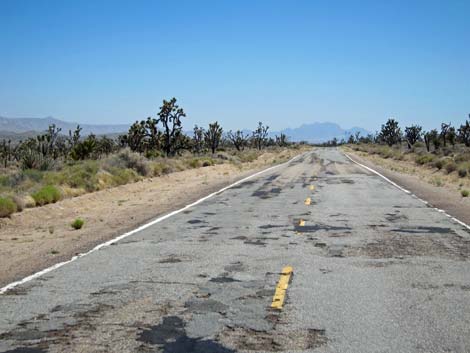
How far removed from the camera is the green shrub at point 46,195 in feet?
57.1

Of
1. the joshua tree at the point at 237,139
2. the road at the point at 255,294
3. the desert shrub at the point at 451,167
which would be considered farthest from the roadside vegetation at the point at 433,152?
the joshua tree at the point at 237,139

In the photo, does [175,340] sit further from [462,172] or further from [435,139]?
[435,139]

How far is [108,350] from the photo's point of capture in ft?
16.6

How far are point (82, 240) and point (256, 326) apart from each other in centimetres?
642

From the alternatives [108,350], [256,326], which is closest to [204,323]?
[256,326]

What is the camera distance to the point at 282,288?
7203mm

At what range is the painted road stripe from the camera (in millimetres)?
6483

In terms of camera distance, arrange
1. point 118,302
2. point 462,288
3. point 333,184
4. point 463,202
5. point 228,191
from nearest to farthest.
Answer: point 118,302, point 462,288, point 463,202, point 228,191, point 333,184

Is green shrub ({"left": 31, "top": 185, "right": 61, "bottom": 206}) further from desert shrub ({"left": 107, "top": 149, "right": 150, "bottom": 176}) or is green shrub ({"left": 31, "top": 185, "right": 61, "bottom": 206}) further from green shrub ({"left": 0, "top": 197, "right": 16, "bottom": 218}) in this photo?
desert shrub ({"left": 107, "top": 149, "right": 150, "bottom": 176})

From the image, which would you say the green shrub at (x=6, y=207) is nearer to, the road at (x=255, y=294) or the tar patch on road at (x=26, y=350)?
the road at (x=255, y=294)

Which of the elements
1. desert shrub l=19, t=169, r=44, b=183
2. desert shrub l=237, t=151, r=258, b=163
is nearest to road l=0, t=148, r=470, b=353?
desert shrub l=19, t=169, r=44, b=183

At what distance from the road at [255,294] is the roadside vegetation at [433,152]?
1218 cm

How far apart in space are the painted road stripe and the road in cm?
5

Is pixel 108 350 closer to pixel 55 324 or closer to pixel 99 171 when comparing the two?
pixel 55 324
